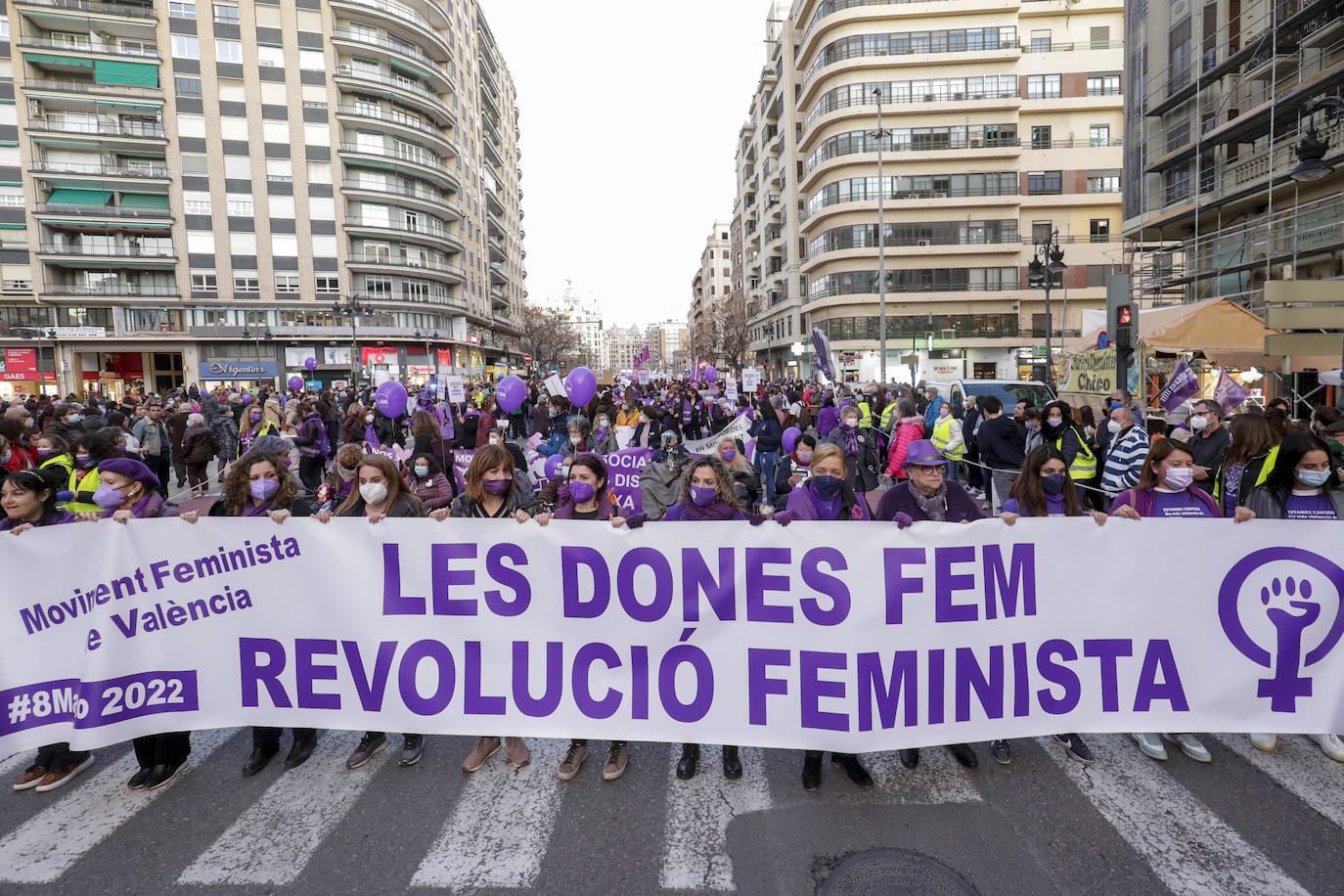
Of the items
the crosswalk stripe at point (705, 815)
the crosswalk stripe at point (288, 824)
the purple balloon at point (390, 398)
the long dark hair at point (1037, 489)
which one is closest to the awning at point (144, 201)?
the purple balloon at point (390, 398)

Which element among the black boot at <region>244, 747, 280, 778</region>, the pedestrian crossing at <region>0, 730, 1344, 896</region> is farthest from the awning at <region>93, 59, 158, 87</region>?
the black boot at <region>244, 747, 280, 778</region>

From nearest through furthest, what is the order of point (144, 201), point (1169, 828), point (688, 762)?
point (1169, 828)
point (688, 762)
point (144, 201)

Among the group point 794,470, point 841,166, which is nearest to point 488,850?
point 794,470

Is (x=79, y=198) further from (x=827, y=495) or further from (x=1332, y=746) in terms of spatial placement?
(x=1332, y=746)

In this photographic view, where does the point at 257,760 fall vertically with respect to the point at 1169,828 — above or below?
above

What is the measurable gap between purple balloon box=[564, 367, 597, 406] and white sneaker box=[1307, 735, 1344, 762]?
35.5 feet

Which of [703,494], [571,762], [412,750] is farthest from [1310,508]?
[412,750]

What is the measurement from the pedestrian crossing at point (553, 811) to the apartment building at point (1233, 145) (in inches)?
585

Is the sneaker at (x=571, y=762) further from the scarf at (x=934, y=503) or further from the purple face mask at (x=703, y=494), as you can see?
the scarf at (x=934, y=503)

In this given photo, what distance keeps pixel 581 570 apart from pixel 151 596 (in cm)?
246

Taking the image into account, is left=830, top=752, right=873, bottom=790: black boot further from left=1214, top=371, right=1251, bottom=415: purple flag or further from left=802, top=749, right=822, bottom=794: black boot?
left=1214, top=371, right=1251, bottom=415: purple flag

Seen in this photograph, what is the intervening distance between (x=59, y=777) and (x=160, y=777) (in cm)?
60

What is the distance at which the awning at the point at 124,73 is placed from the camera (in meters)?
48.2

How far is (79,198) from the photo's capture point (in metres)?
48.7
